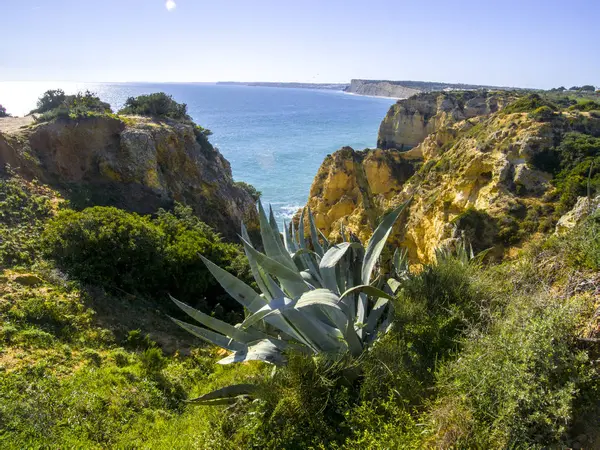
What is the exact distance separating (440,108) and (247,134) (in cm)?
5123

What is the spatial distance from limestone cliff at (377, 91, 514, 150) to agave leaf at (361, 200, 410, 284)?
39366mm

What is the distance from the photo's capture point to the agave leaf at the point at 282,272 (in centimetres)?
350

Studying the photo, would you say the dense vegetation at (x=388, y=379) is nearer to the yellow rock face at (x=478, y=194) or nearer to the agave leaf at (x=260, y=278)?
the agave leaf at (x=260, y=278)

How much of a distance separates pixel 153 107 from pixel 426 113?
35523mm

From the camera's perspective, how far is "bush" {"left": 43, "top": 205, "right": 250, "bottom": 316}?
30.6ft

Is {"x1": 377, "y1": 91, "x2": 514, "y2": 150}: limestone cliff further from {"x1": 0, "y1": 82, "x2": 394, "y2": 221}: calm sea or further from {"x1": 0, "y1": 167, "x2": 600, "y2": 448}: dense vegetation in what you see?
{"x1": 0, "y1": 167, "x2": 600, "y2": 448}: dense vegetation

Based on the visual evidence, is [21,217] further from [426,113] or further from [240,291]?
[426,113]

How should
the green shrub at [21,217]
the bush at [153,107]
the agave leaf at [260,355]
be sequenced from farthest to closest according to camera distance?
the bush at [153,107], the green shrub at [21,217], the agave leaf at [260,355]

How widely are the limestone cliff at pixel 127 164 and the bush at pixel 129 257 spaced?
6.16m

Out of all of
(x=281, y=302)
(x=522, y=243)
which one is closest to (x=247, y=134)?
(x=522, y=243)

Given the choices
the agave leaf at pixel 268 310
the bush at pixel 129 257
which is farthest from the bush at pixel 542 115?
the agave leaf at pixel 268 310

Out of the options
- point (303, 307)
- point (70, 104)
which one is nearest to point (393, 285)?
point (303, 307)

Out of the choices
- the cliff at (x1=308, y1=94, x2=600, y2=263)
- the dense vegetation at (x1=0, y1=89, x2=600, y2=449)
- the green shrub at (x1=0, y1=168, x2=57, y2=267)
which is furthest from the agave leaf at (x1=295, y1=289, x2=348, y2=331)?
the green shrub at (x1=0, y1=168, x2=57, y2=267)

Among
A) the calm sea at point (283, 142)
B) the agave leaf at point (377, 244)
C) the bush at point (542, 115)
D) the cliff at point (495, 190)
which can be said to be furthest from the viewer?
the calm sea at point (283, 142)
